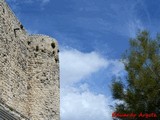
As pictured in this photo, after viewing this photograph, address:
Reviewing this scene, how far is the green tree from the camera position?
17.8 m

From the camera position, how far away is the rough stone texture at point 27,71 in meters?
17.5

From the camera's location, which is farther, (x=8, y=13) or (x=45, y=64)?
(x=45, y=64)

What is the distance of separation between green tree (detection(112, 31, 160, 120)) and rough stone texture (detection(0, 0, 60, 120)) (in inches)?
131

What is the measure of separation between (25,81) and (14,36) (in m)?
2.30

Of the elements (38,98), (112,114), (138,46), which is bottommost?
(112,114)

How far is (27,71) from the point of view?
2038 cm

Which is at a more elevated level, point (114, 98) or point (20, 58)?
point (20, 58)

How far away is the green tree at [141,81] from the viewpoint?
17797 millimetres

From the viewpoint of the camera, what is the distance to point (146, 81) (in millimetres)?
17844

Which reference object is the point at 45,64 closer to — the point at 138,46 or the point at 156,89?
the point at 138,46

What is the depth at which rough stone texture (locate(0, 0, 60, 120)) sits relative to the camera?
1753 centimetres

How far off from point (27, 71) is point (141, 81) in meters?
5.51

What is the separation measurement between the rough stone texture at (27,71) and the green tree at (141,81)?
131 inches

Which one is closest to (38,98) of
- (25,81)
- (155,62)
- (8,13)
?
(25,81)
